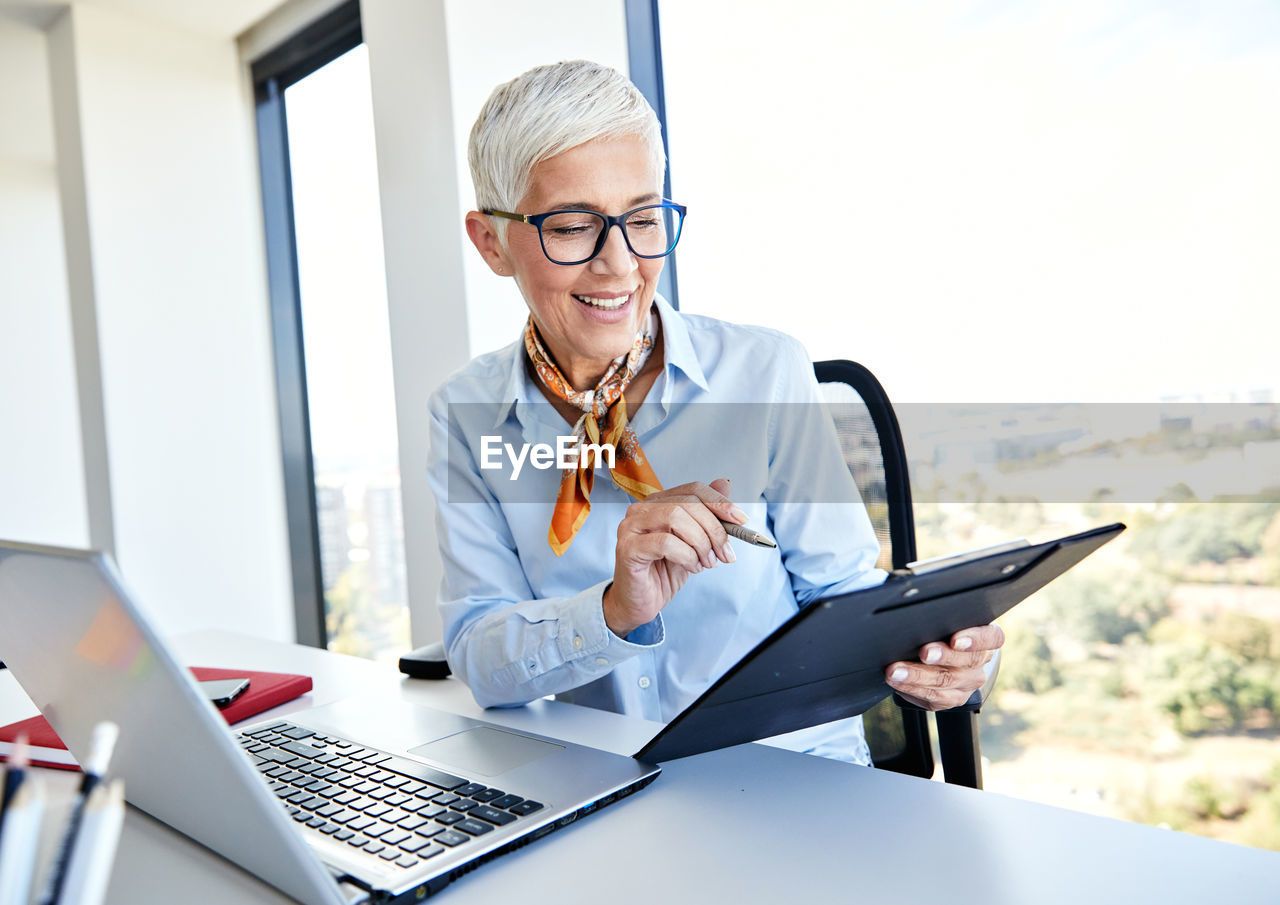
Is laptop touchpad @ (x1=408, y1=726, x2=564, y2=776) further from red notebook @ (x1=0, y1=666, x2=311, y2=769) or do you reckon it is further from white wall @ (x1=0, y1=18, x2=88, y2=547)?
white wall @ (x1=0, y1=18, x2=88, y2=547)

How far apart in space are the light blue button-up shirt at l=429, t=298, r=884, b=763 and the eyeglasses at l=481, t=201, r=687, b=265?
0.14m

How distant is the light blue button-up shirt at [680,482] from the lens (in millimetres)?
1163

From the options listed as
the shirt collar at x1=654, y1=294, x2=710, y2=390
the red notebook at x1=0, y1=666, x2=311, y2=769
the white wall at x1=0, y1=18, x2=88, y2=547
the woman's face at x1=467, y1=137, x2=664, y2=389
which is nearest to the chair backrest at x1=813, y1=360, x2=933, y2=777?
the shirt collar at x1=654, y1=294, x2=710, y2=390

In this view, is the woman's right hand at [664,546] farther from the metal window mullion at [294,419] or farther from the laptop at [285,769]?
the metal window mullion at [294,419]

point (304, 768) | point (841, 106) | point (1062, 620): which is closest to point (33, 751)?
point (304, 768)

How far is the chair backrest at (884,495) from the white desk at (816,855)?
0.46 meters

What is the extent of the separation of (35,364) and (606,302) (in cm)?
453

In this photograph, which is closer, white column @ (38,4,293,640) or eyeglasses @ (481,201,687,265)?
eyeglasses @ (481,201,687,265)

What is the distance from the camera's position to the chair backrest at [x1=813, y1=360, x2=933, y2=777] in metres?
1.17

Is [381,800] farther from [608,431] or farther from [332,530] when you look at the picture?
[332,530]

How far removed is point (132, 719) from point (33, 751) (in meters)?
0.50

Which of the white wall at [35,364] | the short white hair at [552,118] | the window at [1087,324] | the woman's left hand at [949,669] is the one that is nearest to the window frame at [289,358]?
the white wall at [35,364]

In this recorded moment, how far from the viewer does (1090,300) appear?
4.73 ft

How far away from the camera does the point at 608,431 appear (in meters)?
1.19
